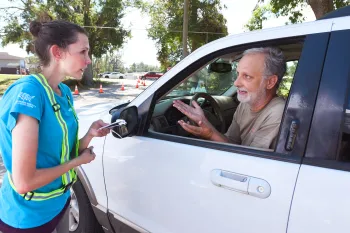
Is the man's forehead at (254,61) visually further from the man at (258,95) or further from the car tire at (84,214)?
the car tire at (84,214)

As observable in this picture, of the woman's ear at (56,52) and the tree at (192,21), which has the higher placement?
the tree at (192,21)

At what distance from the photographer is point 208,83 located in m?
3.30

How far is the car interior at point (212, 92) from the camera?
2.04 m

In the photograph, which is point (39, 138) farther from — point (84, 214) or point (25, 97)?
point (84, 214)

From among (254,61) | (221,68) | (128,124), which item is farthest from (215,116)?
(128,124)

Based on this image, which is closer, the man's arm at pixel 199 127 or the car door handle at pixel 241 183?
the car door handle at pixel 241 183

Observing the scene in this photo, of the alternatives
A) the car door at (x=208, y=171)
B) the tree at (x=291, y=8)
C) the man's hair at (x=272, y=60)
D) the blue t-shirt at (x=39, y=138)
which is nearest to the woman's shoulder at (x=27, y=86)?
the blue t-shirt at (x=39, y=138)

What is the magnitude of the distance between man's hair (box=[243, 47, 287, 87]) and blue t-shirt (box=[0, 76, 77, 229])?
115 centimetres

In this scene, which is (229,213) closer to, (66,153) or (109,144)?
(66,153)

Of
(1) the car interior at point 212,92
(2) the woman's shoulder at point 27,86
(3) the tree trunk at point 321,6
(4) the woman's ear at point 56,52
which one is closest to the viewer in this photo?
(2) the woman's shoulder at point 27,86

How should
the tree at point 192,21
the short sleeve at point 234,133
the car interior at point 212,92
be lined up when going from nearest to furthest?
the car interior at point 212,92 → the short sleeve at point 234,133 → the tree at point 192,21

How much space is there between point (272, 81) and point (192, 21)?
21.2 m

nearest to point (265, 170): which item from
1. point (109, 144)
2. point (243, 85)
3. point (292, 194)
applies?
point (292, 194)

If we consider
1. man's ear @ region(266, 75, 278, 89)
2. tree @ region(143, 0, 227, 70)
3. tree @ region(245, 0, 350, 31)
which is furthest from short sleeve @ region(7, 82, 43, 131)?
tree @ region(143, 0, 227, 70)
